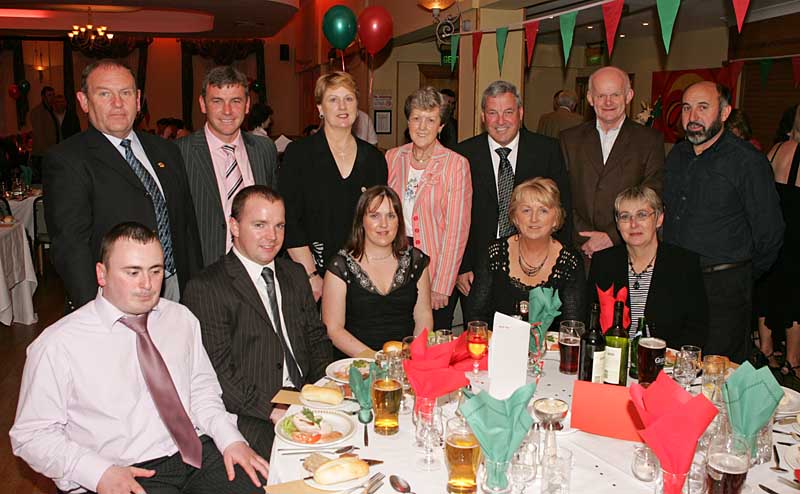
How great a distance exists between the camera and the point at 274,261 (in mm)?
2744

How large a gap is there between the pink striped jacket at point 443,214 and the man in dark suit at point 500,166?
0.16m

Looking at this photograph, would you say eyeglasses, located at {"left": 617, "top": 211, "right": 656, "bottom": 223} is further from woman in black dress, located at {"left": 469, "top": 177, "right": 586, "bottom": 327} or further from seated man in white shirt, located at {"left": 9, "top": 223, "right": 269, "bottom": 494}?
seated man in white shirt, located at {"left": 9, "top": 223, "right": 269, "bottom": 494}

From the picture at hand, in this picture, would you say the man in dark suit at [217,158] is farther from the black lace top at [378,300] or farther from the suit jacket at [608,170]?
the suit jacket at [608,170]

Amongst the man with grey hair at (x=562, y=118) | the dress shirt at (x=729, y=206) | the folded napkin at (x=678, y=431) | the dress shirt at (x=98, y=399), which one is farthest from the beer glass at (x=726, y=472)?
the man with grey hair at (x=562, y=118)

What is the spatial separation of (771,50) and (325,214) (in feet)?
23.3

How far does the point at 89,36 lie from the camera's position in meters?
13.1

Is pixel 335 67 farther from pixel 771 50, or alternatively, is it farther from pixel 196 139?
pixel 196 139

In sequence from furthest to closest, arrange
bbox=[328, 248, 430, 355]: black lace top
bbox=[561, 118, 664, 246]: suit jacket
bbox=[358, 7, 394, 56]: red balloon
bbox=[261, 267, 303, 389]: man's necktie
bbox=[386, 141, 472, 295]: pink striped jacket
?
bbox=[358, 7, 394, 56]: red balloon < bbox=[561, 118, 664, 246]: suit jacket < bbox=[386, 141, 472, 295]: pink striped jacket < bbox=[328, 248, 430, 355]: black lace top < bbox=[261, 267, 303, 389]: man's necktie

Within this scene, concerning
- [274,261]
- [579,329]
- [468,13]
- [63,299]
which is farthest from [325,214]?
[63,299]

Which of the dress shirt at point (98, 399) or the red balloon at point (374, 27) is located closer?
the dress shirt at point (98, 399)

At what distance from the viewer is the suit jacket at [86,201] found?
2682mm

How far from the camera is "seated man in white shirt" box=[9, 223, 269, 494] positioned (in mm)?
1952

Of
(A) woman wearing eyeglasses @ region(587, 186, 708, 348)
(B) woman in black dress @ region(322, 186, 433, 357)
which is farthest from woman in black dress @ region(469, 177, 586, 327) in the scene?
(B) woman in black dress @ region(322, 186, 433, 357)

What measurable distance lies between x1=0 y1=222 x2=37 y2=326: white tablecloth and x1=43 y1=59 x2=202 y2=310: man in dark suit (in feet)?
10.0
